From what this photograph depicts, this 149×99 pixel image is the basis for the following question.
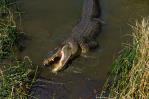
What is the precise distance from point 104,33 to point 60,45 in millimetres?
1278

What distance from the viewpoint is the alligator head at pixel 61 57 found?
7.36 metres

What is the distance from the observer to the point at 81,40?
26.4 feet

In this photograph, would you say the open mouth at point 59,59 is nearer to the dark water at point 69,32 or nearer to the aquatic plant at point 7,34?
the dark water at point 69,32

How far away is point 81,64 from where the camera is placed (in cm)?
759

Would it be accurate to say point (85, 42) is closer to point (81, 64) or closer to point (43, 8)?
point (81, 64)

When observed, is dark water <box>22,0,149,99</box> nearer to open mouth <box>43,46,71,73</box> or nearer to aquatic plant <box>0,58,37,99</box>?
open mouth <box>43,46,71,73</box>

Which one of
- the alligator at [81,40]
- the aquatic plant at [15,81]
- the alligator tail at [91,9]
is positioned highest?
the alligator tail at [91,9]

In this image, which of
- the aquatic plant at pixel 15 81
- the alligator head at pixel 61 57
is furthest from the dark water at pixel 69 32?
the aquatic plant at pixel 15 81

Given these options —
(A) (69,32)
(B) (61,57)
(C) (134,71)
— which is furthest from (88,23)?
(C) (134,71)

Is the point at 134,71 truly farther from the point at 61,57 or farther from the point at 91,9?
the point at 91,9

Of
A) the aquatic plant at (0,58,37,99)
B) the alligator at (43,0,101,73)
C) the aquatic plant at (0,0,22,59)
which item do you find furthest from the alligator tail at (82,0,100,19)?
the aquatic plant at (0,58,37,99)

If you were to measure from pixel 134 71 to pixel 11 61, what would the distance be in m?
2.39

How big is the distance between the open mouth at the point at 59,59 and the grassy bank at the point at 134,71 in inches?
48.1

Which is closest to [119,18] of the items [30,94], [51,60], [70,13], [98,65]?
[70,13]
